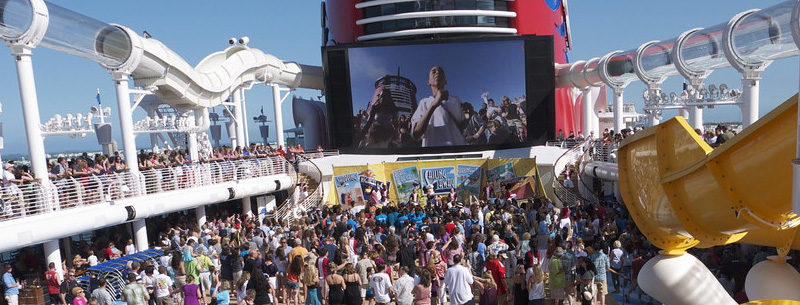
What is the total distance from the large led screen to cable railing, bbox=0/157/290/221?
903 cm

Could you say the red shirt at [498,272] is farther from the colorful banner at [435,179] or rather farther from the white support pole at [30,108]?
the colorful banner at [435,179]

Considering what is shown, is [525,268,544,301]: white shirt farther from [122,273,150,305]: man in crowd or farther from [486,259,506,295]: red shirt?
[122,273,150,305]: man in crowd

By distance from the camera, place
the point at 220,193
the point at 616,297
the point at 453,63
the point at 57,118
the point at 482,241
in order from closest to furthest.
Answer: the point at 616,297 → the point at 482,241 → the point at 57,118 → the point at 220,193 → the point at 453,63

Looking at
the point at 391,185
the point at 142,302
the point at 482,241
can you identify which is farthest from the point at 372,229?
the point at 391,185

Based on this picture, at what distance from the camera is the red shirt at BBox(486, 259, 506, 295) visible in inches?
376

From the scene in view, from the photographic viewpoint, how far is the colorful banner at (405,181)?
76.9 feet

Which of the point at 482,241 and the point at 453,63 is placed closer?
the point at 482,241

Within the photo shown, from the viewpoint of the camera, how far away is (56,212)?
12.8 meters

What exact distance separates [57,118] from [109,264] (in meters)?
4.79

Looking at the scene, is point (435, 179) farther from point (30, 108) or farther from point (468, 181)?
point (30, 108)

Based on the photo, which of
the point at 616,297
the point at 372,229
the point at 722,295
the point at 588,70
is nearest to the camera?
the point at 722,295

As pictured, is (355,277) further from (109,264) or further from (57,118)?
(57,118)

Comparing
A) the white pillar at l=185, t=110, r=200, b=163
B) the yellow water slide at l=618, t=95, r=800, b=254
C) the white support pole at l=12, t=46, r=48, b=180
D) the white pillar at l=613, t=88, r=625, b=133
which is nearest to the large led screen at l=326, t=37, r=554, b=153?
the white pillar at l=613, t=88, r=625, b=133

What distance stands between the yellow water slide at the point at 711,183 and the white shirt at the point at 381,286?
183 inches
